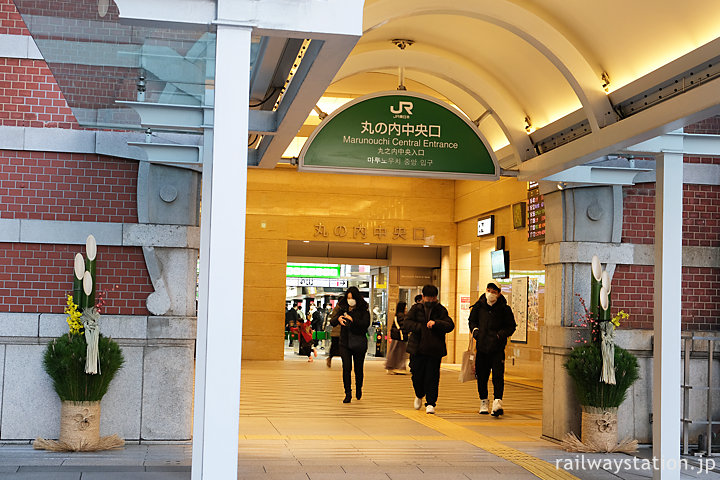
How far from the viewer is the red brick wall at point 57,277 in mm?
8180

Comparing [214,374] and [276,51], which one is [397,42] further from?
[214,374]

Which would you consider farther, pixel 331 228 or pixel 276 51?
pixel 331 228

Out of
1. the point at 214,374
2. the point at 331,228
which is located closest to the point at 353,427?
the point at 214,374

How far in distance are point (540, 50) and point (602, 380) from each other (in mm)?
3127

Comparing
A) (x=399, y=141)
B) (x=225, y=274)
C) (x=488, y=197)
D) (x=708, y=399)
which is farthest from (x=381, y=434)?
(x=488, y=197)

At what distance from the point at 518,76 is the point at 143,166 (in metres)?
4.09

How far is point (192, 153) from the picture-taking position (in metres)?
8.12

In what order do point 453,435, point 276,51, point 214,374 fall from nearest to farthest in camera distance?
1. point 214,374
2. point 276,51
3. point 453,435

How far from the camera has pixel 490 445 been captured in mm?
8430

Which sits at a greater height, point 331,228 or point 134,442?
point 331,228

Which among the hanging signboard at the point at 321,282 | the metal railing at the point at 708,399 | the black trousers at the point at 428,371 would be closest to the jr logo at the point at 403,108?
the black trousers at the point at 428,371

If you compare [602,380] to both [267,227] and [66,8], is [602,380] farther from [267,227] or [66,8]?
[267,227]

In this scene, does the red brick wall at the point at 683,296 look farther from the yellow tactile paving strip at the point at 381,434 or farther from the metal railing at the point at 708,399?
the yellow tactile paving strip at the point at 381,434

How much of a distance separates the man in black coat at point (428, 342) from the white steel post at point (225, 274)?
677 cm
